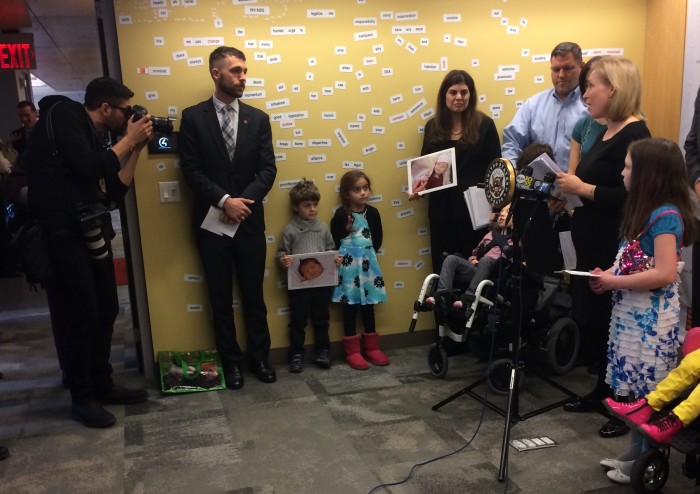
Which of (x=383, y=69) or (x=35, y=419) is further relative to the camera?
(x=383, y=69)

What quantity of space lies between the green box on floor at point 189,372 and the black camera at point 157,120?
1.30 meters

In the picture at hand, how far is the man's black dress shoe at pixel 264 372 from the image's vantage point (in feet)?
11.7

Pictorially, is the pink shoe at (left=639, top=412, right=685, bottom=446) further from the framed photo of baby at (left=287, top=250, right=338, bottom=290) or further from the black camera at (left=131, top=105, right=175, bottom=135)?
the black camera at (left=131, top=105, right=175, bottom=135)

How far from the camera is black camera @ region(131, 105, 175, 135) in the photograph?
310 cm

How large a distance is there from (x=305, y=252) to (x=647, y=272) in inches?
77.9

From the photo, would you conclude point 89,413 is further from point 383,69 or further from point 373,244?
point 383,69

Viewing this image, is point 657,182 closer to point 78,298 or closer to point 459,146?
point 459,146

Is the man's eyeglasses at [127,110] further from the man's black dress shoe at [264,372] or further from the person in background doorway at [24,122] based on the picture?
the person in background doorway at [24,122]

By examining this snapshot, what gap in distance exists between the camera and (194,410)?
3.21 m

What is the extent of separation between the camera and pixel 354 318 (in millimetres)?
3873

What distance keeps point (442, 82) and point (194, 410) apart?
2.41 meters

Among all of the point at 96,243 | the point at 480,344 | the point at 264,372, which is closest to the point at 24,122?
the point at 96,243

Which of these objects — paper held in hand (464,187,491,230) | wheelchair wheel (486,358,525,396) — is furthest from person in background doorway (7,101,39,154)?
wheelchair wheel (486,358,525,396)

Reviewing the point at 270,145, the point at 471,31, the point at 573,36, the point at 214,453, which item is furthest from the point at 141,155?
the point at 573,36
